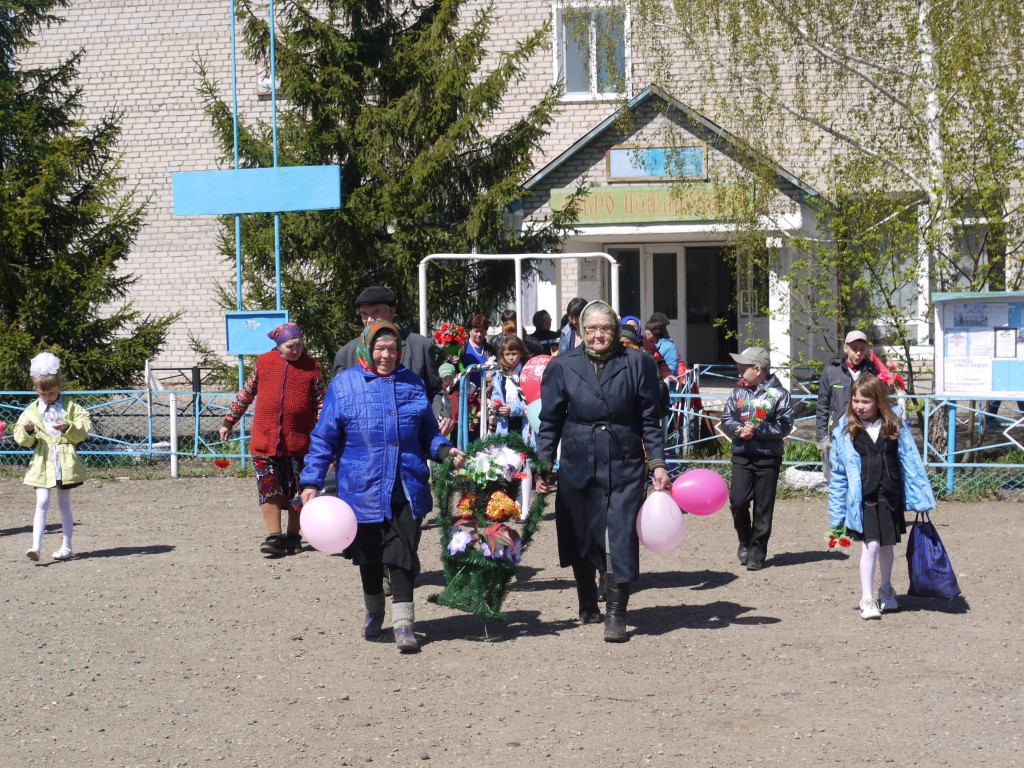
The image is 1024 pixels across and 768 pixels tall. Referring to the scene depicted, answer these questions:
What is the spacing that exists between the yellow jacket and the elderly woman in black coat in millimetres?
4133

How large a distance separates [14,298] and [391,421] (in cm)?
1056

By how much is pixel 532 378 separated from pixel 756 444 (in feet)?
6.91

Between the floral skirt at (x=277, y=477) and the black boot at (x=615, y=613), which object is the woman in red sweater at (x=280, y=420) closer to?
the floral skirt at (x=277, y=477)

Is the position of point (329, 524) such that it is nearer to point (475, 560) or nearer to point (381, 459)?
point (381, 459)

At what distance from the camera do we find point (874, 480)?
24.1 ft

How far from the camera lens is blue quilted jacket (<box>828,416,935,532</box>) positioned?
731cm

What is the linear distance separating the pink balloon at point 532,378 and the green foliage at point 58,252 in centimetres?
699

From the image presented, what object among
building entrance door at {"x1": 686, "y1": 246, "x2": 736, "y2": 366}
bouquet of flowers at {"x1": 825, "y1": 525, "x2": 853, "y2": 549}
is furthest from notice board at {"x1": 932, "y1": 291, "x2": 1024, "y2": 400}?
building entrance door at {"x1": 686, "y1": 246, "x2": 736, "y2": 366}

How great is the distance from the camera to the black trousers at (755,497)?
28.8 feet

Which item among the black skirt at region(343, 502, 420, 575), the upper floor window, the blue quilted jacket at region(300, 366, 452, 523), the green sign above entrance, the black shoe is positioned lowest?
the black shoe

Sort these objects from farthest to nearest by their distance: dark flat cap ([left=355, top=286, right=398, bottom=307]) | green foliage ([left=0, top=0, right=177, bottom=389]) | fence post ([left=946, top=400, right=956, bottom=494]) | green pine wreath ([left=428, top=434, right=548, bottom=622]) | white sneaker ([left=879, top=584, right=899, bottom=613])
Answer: green foliage ([left=0, top=0, right=177, bottom=389]) < fence post ([left=946, top=400, right=956, bottom=494]) < dark flat cap ([left=355, top=286, right=398, bottom=307]) < white sneaker ([left=879, top=584, right=899, bottom=613]) < green pine wreath ([left=428, top=434, right=548, bottom=622])

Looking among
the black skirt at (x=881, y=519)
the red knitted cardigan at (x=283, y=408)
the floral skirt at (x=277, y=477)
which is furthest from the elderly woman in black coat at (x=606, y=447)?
the floral skirt at (x=277, y=477)

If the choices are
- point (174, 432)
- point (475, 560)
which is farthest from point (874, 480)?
point (174, 432)

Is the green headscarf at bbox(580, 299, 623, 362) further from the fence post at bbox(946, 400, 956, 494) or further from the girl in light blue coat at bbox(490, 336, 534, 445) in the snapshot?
the fence post at bbox(946, 400, 956, 494)
